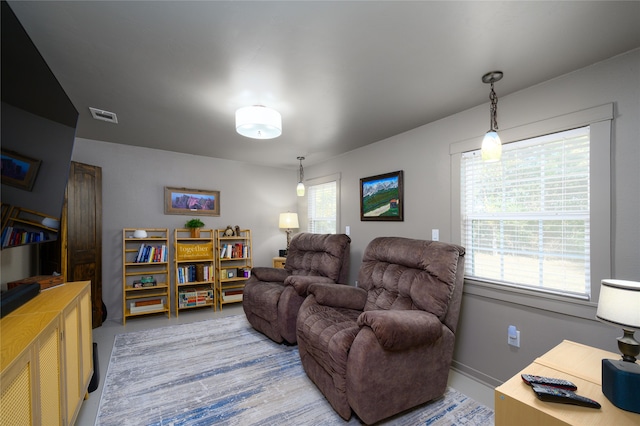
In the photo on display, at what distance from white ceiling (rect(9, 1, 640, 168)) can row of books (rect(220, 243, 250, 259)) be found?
226 cm

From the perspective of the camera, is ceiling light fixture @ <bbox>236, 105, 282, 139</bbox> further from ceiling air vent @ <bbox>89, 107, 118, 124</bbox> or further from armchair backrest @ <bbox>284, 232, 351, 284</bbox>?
armchair backrest @ <bbox>284, 232, 351, 284</bbox>

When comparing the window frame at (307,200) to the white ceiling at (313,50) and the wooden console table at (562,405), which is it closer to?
the white ceiling at (313,50)

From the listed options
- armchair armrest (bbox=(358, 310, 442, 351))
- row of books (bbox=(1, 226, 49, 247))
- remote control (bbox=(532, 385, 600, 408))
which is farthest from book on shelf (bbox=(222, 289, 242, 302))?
remote control (bbox=(532, 385, 600, 408))

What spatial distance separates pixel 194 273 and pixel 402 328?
3312mm

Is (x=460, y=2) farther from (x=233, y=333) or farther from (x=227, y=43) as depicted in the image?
(x=233, y=333)

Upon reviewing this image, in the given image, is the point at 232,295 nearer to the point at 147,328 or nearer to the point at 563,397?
the point at 147,328

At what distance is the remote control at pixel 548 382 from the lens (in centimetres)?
117

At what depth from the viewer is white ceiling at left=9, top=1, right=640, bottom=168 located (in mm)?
1328

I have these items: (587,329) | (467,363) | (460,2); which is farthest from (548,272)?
(460,2)

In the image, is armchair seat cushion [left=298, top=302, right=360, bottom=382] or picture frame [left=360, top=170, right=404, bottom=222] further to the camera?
picture frame [left=360, top=170, right=404, bottom=222]

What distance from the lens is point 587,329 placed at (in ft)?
5.81

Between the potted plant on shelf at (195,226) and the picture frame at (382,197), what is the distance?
237 centimetres

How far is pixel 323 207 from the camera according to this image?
457 cm

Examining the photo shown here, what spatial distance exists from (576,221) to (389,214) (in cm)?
167
